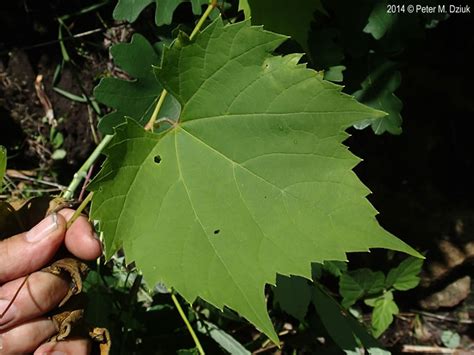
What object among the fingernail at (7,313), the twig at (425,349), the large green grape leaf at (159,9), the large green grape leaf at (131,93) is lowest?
the twig at (425,349)

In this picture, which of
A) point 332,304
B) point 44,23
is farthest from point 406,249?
point 44,23

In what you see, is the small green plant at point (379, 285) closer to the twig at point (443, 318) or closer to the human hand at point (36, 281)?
the twig at point (443, 318)

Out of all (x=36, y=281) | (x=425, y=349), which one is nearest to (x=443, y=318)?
(x=425, y=349)

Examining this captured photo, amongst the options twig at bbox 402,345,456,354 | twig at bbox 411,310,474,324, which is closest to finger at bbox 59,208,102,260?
twig at bbox 402,345,456,354

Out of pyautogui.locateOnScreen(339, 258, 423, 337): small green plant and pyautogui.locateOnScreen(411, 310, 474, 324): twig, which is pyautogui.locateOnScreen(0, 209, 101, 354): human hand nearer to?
pyautogui.locateOnScreen(339, 258, 423, 337): small green plant

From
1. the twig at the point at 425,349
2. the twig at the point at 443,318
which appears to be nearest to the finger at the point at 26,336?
the twig at the point at 425,349

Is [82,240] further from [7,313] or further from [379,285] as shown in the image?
[379,285]

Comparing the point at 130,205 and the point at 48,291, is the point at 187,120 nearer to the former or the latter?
the point at 130,205
